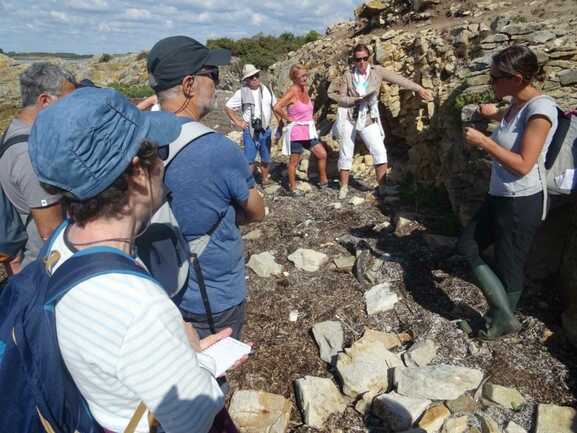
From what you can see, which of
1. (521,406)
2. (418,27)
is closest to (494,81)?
(521,406)

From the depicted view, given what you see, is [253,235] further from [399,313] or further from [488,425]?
[488,425]

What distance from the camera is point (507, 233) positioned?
10.6ft

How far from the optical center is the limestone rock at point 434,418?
2965 mm

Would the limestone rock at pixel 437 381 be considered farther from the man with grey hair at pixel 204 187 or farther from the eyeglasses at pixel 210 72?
the eyeglasses at pixel 210 72

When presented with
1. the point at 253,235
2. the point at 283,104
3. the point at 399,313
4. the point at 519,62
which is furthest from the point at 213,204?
the point at 283,104

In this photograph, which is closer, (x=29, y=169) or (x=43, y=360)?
(x=43, y=360)

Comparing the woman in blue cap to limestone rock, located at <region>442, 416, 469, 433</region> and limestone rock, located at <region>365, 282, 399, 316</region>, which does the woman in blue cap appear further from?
limestone rock, located at <region>365, 282, 399, 316</region>

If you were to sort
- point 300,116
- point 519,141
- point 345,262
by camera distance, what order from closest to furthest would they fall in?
point 519,141 → point 345,262 → point 300,116

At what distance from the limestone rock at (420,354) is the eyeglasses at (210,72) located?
2.68m

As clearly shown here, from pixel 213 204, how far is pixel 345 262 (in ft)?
11.3

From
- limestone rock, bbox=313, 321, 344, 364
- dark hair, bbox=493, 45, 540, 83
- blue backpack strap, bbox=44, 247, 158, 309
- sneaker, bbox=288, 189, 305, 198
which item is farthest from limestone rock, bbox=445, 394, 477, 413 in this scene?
sneaker, bbox=288, 189, 305, 198

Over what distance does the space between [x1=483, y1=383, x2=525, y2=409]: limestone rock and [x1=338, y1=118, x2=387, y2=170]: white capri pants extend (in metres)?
4.19

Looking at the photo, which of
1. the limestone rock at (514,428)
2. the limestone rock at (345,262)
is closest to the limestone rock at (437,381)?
the limestone rock at (514,428)

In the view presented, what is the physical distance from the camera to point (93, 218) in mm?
1240
